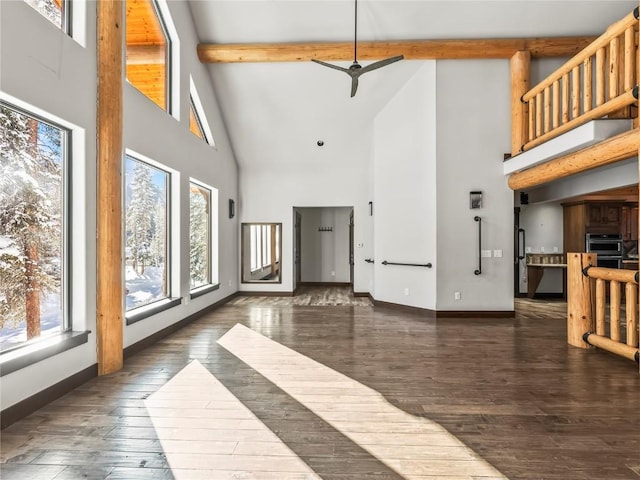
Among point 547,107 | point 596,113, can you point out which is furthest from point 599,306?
point 547,107

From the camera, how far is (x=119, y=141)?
3.34m

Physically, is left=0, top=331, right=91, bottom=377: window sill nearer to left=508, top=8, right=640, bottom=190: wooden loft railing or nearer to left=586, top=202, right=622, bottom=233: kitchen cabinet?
left=508, top=8, right=640, bottom=190: wooden loft railing

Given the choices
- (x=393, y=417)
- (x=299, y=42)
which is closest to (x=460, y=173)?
(x=299, y=42)

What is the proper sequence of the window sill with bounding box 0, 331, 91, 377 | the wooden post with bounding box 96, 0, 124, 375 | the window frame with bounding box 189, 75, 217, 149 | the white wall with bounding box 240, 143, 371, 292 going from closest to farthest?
the window sill with bounding box 0, 331, 91, 377 < the wooden post with bounding box 96, 0, 124, 375 < the window frame with bounding box 189, 75, 217, 149 < the white wall with bounding box 240, 143, 371, 292

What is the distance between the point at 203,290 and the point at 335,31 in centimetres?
475

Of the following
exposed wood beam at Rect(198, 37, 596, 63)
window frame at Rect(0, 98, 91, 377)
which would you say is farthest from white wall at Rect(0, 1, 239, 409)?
exposed wood beam at Rect(198, 37, 596, 63)

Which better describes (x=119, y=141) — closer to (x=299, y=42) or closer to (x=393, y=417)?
(x=393, y=417)

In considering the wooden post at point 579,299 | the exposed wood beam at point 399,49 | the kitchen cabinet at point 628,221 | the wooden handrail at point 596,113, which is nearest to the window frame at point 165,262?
the exposed wood beam at point 399,49

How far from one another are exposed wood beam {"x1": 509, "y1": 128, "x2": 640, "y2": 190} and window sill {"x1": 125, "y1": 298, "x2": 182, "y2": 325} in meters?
5.37

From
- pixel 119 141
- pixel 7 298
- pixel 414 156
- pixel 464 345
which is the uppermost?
pixel 414 156

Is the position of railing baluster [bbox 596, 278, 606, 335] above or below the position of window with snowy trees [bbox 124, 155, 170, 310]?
below

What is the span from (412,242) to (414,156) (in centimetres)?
150

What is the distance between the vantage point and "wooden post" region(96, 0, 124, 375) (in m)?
3.19

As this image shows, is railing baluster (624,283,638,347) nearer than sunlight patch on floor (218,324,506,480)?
No
